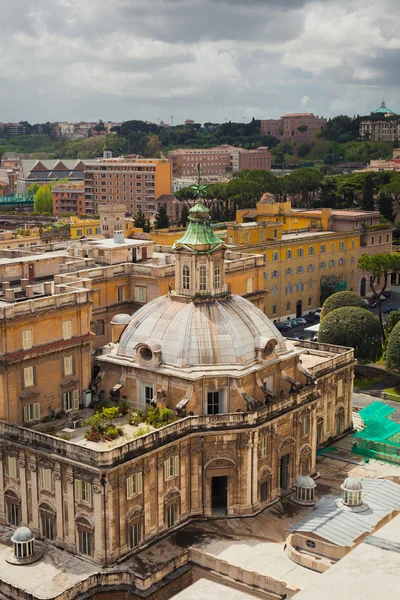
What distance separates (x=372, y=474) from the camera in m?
67.3

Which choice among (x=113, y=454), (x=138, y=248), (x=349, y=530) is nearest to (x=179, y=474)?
(x=113, y=454)

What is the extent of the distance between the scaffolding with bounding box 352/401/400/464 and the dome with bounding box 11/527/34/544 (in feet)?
101

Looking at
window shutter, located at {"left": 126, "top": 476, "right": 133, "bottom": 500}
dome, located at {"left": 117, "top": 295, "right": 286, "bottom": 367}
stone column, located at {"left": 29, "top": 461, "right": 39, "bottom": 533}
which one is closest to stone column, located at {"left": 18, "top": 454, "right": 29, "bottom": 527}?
stone column, located at {"left": 29, "top": 461, "right": 39, "bottom": 533}

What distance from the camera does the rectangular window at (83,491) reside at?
52.8 m

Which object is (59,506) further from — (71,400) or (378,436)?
(378,436)

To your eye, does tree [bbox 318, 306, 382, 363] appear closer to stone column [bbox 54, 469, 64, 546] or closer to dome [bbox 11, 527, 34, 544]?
stone column [bbox 54, 469, 64, 546]

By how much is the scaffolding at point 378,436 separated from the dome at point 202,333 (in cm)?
1439

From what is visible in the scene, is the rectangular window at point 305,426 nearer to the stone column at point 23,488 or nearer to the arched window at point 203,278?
the arched window at point 203,278

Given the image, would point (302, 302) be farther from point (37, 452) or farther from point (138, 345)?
point (37, 452)

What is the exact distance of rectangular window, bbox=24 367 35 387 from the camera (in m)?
58.2

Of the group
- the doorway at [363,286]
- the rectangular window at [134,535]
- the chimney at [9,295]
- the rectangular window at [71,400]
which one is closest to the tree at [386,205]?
the doorway at [363,286]

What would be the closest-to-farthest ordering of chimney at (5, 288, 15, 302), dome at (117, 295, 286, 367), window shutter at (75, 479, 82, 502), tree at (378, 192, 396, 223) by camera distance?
window shutter at (75, 479, 82, 502) < dome at (117, 295, 286, 367) < chimney at (5, 288, 15, 302) < tree at (378, 192, 396, 223)

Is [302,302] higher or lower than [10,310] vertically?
lower

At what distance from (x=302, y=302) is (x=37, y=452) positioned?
7758 centimetres
